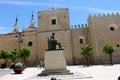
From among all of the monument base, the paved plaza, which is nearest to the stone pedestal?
the monument base

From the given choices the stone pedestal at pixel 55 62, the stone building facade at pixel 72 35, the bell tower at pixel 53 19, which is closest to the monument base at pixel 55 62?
the stone pedestal at pixel 55 62

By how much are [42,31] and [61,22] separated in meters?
3.54

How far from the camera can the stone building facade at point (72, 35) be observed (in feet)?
99.0

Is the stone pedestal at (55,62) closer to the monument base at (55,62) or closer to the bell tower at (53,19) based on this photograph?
the monument base at (55,62)

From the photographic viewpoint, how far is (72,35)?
31.9m

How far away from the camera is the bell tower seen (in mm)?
32797

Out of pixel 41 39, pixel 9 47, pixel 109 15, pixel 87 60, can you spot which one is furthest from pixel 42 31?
pixel 109 15

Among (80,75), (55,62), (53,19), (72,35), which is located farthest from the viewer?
(53,19)

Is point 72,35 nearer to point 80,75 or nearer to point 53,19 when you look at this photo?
point 53,19

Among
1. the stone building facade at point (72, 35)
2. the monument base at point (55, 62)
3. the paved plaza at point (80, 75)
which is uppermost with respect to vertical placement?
the stone building facade at point (72, 35)

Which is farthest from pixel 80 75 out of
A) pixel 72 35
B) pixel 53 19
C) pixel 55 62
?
pixel 53 19

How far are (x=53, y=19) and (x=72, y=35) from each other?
4417 millimetres

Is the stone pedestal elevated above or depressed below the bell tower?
below

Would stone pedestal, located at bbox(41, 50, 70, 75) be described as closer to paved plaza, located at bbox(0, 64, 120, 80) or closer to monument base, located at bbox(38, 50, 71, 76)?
monument base, located at bbox(38, 50, 71, 76)
